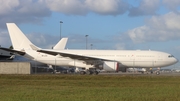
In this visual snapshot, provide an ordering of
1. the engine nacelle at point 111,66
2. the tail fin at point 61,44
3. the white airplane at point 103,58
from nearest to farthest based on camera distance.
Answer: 1. the engine nacelle at point 111,66
2. the white airplane at point 103,58
3. the tail fin at point 61,44

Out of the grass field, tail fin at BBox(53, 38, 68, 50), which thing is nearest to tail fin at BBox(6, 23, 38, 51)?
tail fin at BBox(53, 38, 68, 50)

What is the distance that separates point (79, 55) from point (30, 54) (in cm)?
830

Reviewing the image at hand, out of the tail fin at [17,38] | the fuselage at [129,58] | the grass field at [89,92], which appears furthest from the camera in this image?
the tail fin at [17,38]

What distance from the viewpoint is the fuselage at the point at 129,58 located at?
149ft

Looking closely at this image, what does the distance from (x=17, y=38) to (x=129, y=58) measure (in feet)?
56.4

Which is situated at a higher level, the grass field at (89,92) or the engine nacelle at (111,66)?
the engine nacelle at (111,66)

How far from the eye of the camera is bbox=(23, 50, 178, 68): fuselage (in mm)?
45312

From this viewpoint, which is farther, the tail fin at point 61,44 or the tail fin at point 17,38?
the tail fin at point 61,44

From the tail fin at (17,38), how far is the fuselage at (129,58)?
19.6 ft

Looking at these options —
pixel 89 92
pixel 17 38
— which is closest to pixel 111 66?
pixel 17 38

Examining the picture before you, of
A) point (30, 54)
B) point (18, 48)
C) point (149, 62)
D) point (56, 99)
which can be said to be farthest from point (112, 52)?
point (56, 99)

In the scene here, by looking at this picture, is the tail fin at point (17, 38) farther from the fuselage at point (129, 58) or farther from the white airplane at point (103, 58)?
the fuselage at point (129, 58)

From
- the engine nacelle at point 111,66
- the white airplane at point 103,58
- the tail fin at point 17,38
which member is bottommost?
the engine nacelle at point 111,66

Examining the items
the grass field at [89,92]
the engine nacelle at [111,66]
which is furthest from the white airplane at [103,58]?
the grass field at [89,92]
